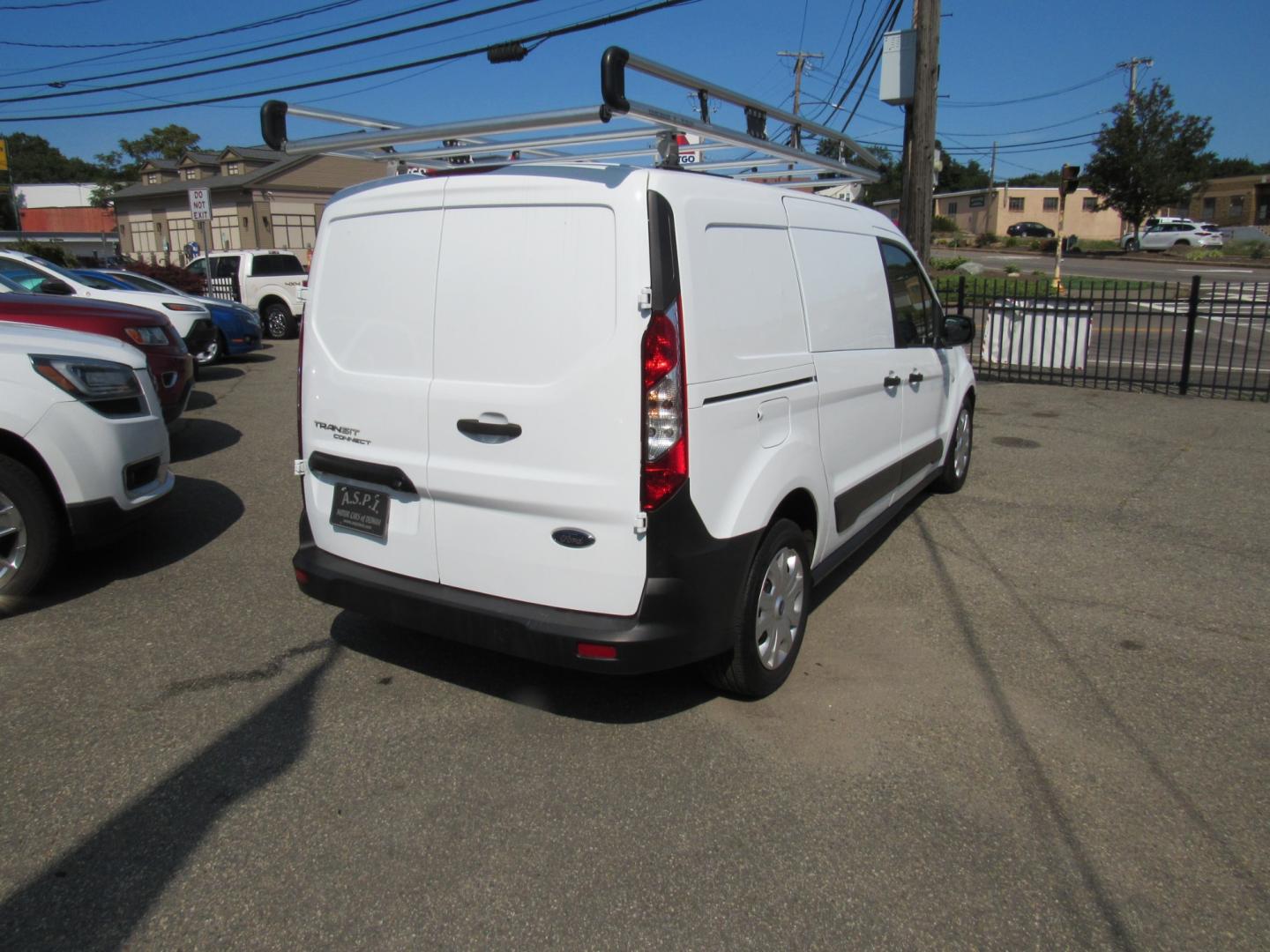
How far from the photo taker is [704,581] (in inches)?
130

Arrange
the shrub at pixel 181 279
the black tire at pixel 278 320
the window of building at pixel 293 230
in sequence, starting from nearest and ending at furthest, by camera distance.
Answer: the black tire at pixel 278 320, the shrub at pixel 181 279, the window of building at pixel 293 230

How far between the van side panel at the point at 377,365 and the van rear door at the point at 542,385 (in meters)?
0.09

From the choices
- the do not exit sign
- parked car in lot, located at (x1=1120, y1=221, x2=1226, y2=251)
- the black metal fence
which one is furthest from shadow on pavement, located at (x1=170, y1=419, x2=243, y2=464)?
parked car in lot, located at (x1=1120, y1=221, x2=1226, y2=251)

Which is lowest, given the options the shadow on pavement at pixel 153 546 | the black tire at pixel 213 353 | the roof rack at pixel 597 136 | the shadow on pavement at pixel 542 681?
the shadow on pavement at pixel 542 681

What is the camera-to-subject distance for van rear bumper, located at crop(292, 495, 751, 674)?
10.6 feet

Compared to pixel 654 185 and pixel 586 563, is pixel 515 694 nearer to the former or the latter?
pixel 586 563

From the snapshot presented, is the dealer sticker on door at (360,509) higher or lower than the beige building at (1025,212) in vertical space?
lower

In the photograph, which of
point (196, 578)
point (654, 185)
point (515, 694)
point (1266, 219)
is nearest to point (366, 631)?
point (515, 694)

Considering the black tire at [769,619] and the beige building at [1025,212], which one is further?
the beige building at [1025,212]

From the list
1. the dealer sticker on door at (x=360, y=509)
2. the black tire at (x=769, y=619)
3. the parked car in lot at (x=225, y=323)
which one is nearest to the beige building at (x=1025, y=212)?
the parked car in lot at (x=225, y=323)

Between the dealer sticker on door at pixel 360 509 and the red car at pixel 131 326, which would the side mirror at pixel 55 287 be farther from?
the dealer sticker on door at pixel 360 509

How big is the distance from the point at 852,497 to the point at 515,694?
6.19 feet

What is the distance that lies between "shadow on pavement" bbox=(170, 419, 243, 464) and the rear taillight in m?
6.15

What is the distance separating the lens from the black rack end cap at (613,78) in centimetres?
288
